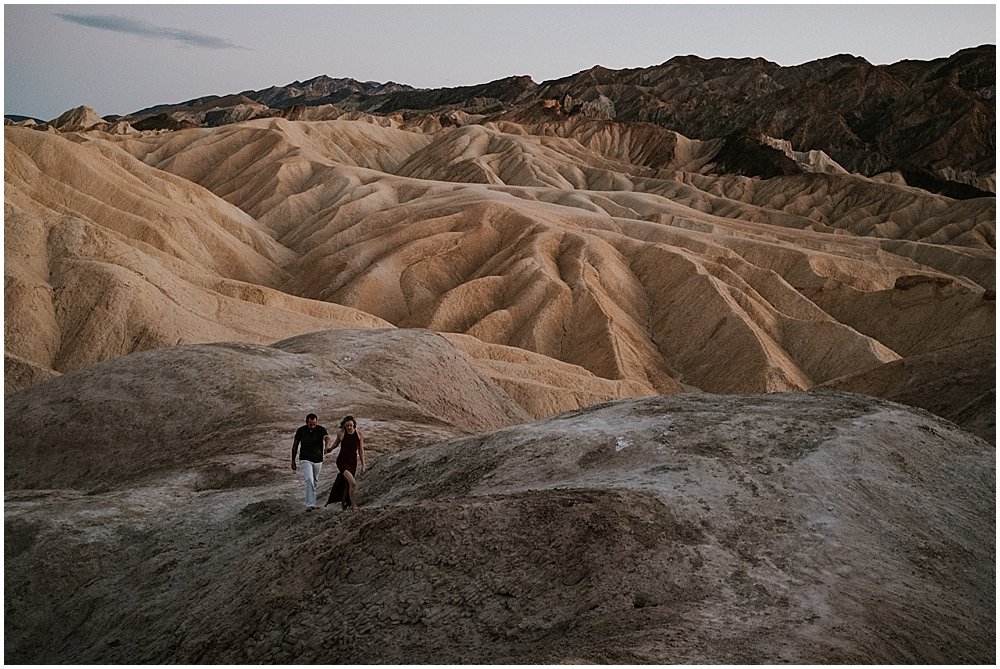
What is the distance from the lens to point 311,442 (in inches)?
376

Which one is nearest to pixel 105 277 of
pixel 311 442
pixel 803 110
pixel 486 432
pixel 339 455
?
pixel 486 432

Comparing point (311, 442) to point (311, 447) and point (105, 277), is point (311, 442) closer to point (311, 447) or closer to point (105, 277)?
point (311, 447)

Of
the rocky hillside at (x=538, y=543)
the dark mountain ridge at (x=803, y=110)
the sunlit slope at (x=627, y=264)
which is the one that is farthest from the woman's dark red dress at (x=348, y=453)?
the dark mountain ridge at (x=803, y=110)

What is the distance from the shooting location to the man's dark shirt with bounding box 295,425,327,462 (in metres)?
9.55

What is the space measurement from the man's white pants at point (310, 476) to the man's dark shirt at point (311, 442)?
2.3 inches

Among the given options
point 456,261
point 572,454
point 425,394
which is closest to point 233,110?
point 456,261

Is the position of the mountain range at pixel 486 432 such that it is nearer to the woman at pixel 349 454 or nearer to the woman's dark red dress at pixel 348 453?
the woman at pixel 349 454

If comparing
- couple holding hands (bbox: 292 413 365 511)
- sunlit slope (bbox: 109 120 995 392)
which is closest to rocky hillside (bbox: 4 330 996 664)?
couple holding hands (bbox: 292 413 365 511)

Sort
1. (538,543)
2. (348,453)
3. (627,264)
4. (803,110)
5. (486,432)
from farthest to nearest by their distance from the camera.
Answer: (803,110) → (627,264) → (486,432) → (348,453) → (538,543)

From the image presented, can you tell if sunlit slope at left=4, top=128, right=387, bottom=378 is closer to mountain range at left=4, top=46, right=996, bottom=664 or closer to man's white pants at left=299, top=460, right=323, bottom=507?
mountain range at left=4, top=46, right=996, bottom=664

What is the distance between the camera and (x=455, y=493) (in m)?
9.85

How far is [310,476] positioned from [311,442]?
1.30ft

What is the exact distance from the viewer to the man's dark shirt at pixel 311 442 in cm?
955

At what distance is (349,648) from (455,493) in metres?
3.13
